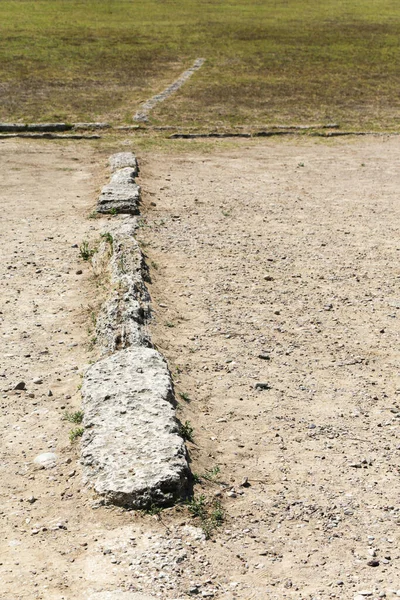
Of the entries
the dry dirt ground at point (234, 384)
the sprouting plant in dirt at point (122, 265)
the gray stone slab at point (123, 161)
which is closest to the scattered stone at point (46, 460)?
the dry dirt ground at point (234, 384)

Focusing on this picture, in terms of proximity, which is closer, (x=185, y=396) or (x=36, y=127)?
(x=185, y=396)

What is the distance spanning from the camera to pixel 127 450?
459 centimetres

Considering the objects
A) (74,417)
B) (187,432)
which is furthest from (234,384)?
(74,417)

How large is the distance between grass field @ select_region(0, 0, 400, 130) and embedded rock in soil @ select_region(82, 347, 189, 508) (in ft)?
33.7

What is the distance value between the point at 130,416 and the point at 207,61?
1888 cm

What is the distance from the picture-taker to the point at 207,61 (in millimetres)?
22297

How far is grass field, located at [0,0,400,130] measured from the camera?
16.1 metres

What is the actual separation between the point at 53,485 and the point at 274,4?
119ft

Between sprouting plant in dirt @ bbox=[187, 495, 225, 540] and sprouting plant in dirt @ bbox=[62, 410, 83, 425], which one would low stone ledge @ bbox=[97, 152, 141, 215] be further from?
sprouting plant in dirt @ bbox=[187, 495, 225, 540]

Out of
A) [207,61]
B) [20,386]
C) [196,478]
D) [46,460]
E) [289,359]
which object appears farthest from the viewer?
[207,61]

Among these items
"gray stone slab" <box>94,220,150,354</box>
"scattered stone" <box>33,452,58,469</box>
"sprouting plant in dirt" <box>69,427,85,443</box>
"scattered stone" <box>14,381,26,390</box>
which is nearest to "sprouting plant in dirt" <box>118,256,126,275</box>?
"gray stone slab" <box>94,220,150,354</box>

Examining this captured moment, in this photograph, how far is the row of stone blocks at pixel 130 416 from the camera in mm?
4348

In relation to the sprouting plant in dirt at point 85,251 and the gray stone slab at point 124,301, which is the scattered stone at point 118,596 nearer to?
the gray stone slab at point 124,301

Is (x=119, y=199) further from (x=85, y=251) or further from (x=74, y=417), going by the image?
(x=74, y=417)
